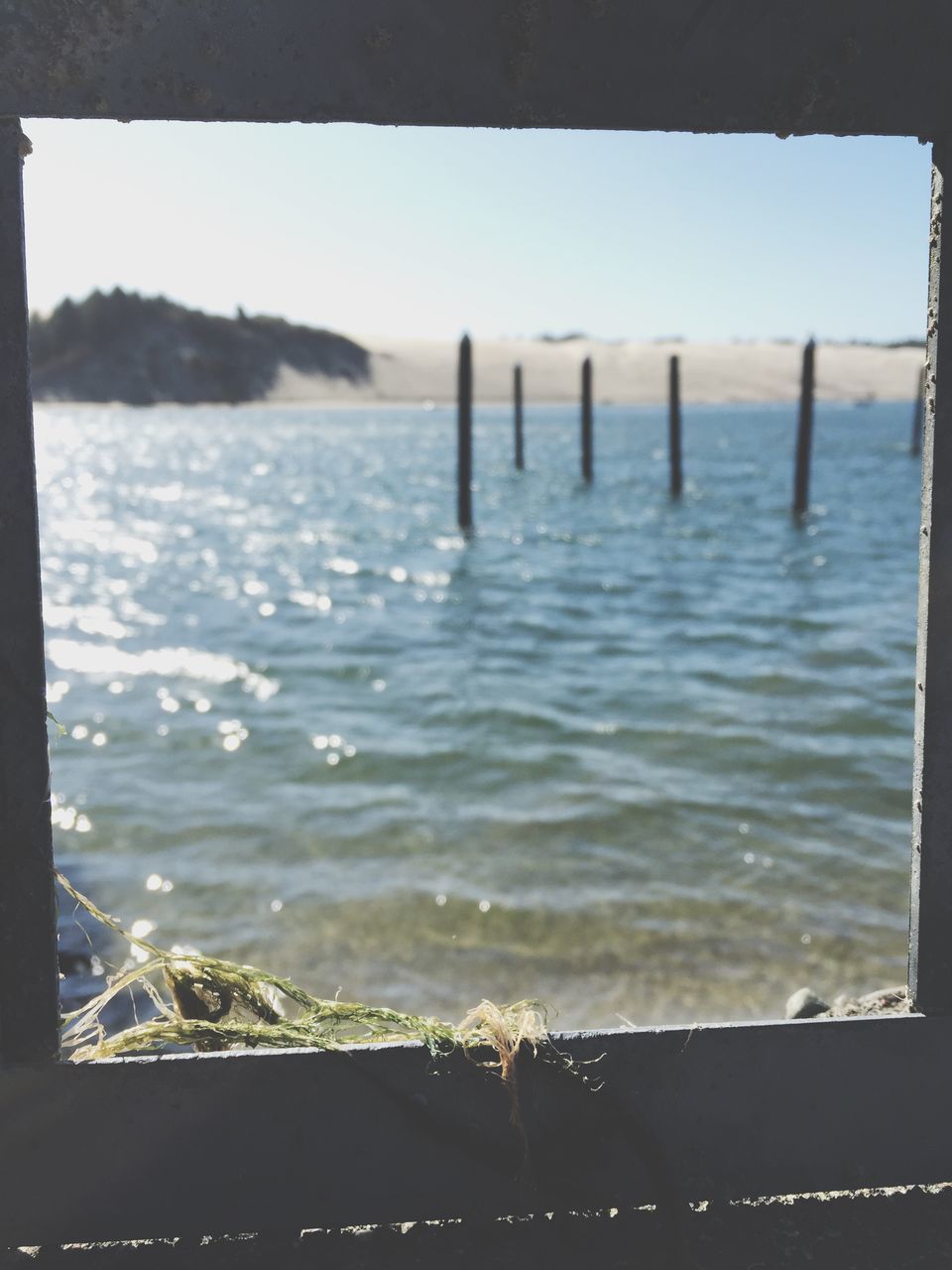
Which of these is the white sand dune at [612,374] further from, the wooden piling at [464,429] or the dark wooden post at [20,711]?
the dark wooden post at [20,711]

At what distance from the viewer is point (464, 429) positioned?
21062 millimetres

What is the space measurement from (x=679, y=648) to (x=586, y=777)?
4404 mm

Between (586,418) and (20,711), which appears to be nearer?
(20,711)

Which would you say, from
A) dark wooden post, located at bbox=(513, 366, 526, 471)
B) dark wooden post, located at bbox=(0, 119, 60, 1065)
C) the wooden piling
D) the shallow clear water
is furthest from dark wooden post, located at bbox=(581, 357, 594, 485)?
dark wooden post, located at bbox=(0, 119, 60, 1065)

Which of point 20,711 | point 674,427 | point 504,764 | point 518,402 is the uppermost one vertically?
point 518,402

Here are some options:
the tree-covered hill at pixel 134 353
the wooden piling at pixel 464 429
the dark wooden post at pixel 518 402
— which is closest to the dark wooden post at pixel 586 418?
the dark wooden post at pixel 518 402

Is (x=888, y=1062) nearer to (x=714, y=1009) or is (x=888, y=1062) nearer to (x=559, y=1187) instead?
(x=559, y=1187)

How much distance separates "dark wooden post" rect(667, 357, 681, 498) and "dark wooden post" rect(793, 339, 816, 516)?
3.99 m

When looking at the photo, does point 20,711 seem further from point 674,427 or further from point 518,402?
point 518,402

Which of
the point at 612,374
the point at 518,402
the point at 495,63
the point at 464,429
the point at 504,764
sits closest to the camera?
the point at 495,63

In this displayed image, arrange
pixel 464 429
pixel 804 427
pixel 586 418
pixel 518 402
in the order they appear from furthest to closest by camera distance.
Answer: pixel 518 402, pixel 586 418, pixel 804 427, pixel 464 429

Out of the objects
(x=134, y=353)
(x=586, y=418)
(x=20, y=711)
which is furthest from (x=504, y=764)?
(x=134, y=353)

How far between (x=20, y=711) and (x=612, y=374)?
166 metres

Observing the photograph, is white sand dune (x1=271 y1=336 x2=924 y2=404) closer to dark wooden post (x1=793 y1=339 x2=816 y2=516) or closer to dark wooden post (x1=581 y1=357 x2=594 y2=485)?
dark wooden post (x1=581 y1=357 x2=594 y2=485)
